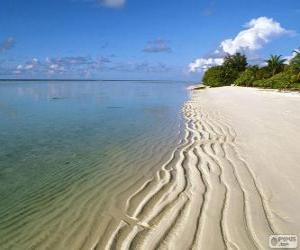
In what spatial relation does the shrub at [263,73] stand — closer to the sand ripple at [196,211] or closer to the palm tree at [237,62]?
the palm tree at [237,62]

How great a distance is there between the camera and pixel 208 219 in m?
5.33

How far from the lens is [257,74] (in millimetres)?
68312

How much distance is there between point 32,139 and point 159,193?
827cm
